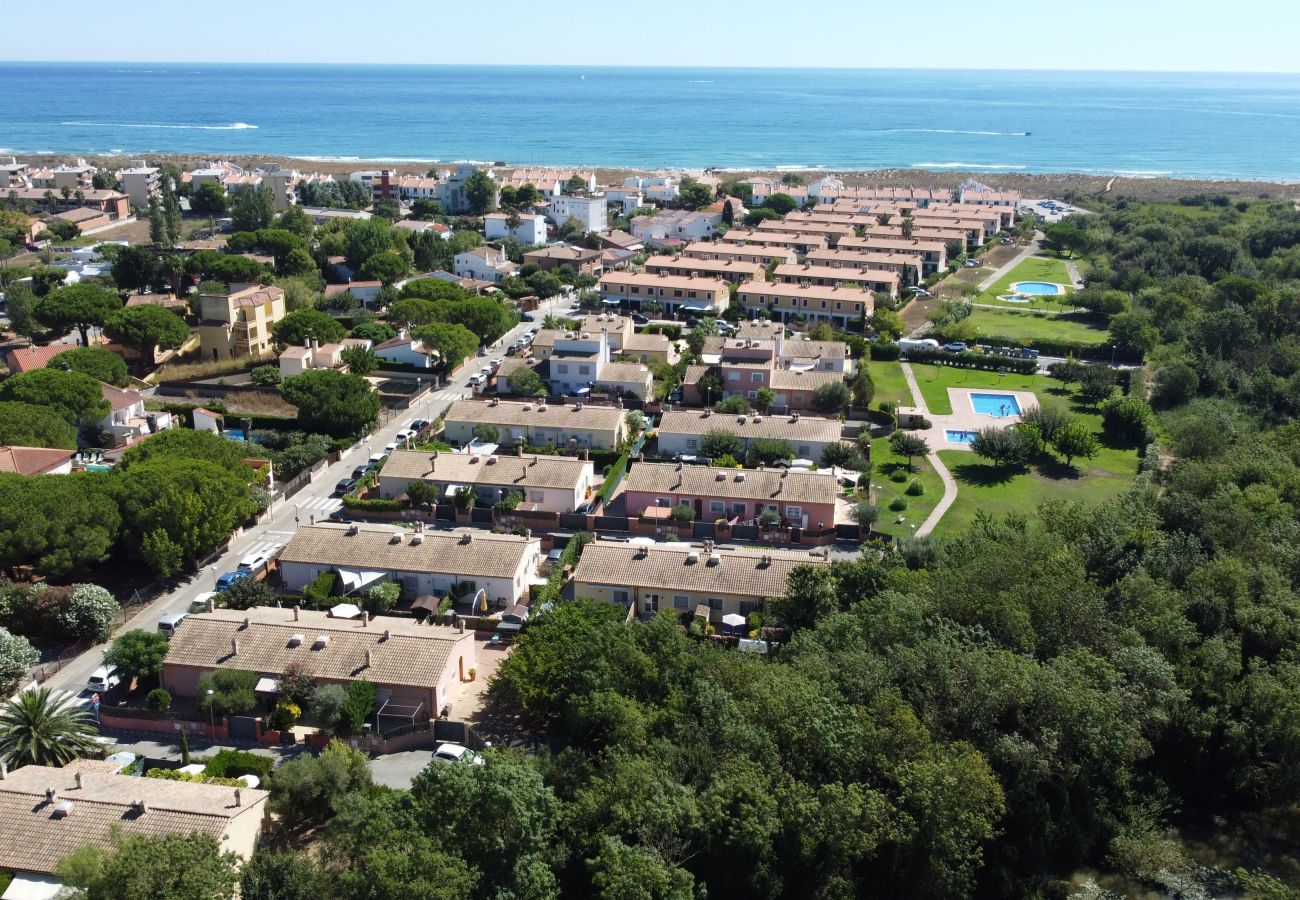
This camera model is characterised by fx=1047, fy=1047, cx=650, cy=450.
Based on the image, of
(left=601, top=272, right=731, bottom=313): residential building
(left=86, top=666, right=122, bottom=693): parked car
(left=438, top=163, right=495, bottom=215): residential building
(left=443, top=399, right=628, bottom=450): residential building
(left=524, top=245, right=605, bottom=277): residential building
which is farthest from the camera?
(left=438, top=163, right=495, bottom=215): residential building

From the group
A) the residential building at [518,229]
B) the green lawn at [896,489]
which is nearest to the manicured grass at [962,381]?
the green lawn at [896,489]

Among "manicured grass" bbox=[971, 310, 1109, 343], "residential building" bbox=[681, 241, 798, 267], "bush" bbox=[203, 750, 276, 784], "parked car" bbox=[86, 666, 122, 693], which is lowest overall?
"parked car" bbox=[86, 666, 122, 693]

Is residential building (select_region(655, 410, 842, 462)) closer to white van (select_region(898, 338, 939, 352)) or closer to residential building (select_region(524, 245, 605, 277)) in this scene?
white van (select_region(898, 338, 939, 352))

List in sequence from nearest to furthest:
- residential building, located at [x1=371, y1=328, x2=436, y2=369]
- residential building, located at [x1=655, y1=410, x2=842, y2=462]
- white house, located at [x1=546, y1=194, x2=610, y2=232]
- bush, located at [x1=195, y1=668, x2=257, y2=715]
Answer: bush, located at [x1=195, y1=668, x2=257, y2=715], residential building, located at [x1=655, y1=410, x2=842, y2=462], residential building, located at [x1=371, y1=328, x2=436, y2=369], white house, located at [x1=546, y1=194, x2=610, y2=232]

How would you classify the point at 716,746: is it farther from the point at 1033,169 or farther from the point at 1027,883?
the point at 1033,169

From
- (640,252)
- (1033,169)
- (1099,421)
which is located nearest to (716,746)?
(1099,421)

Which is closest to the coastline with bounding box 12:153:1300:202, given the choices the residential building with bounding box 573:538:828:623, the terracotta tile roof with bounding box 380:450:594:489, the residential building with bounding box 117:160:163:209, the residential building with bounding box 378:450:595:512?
the residential building with bounding box 117:160:163:209
